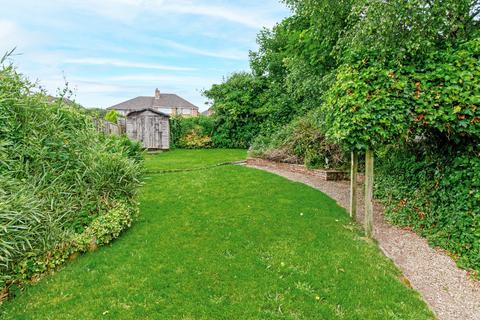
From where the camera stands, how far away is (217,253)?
12.7 ft

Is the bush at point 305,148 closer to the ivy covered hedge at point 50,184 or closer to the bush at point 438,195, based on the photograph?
the bush at point 438,195

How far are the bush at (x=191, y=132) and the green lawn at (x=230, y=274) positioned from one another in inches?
429

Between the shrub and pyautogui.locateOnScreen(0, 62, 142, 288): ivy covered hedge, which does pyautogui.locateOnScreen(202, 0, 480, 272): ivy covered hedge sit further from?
the shrub

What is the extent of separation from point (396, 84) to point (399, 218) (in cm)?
268

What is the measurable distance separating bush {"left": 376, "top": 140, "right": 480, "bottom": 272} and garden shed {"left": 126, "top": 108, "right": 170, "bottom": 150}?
11.6 meters

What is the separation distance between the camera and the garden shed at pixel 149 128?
14.7 m

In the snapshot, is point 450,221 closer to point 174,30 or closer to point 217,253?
point 217,253

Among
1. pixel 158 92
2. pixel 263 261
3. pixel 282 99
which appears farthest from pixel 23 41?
pixel 158 92

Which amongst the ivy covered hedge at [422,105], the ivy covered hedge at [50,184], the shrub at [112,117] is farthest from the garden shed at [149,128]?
the ivy covered hedge at [422,105]

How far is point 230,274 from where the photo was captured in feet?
11.1

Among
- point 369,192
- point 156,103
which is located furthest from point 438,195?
point 156,103

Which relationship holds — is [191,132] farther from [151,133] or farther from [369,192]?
[369,192]

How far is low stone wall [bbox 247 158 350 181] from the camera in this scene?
8.37 m

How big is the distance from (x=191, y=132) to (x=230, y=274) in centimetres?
1367
